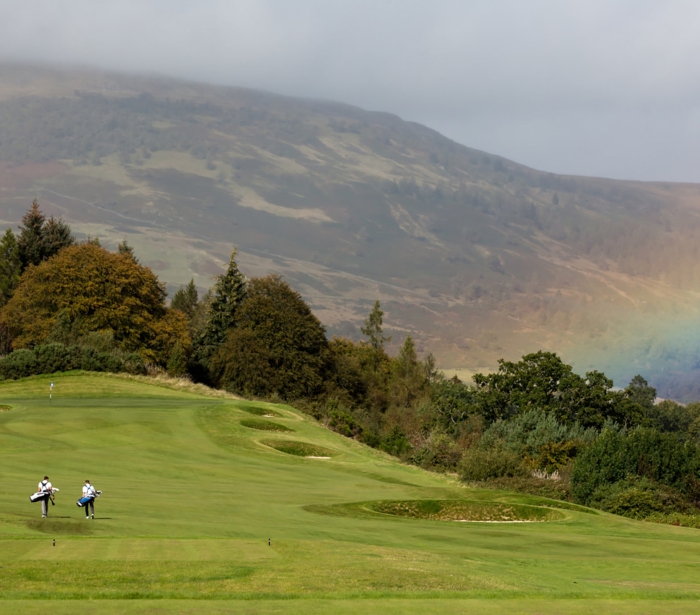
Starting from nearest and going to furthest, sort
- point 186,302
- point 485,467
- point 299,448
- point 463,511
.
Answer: point 463,511, point 485,467, point 299,448, point 186,302

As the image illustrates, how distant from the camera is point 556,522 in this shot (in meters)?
30.5

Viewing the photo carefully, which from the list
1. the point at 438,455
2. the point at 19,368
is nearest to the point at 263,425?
the point at 438,455

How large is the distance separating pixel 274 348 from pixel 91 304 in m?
19.5

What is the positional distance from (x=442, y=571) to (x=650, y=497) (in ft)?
88.4

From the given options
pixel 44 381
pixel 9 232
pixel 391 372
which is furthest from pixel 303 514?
pixel 9 232

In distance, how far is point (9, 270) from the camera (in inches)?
4904

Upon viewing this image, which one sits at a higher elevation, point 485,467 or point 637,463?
point 637,463

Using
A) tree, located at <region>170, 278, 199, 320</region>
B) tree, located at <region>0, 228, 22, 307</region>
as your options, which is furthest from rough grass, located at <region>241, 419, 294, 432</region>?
tree, located at <region>170, 278, 199, 320</region>

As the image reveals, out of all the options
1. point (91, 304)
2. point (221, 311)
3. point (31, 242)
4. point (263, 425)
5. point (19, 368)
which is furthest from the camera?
point (31, 242)

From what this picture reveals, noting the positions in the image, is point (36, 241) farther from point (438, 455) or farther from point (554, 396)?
point (438, 455)

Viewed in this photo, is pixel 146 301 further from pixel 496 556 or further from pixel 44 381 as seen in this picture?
pixel 496 556

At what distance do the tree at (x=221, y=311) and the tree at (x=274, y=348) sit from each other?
9.24 ft

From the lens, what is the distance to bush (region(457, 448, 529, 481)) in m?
49.7

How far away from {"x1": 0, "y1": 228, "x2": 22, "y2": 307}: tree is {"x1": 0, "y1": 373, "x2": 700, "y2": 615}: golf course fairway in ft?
255
